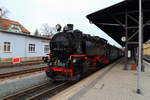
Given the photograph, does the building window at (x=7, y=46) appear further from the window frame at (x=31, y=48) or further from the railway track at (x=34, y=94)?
the railway track at (x=34, y=94)

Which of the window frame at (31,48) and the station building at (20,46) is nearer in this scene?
the station building at (20,46)

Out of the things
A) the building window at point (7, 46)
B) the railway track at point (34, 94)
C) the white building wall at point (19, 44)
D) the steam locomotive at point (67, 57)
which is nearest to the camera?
the railway track at point (34, 94)

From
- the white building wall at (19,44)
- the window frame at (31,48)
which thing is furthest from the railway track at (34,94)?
the window frame at (31,48)

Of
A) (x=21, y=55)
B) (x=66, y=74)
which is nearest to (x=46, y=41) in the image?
(x=21, y=55)

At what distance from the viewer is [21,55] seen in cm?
2081

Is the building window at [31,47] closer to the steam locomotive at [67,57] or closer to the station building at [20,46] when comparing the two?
the station building at [20,46]

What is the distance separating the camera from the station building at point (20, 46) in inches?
712

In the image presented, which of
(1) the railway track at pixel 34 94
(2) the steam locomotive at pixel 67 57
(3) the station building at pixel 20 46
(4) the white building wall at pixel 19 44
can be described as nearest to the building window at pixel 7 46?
(3) the station building at pixel 20 46

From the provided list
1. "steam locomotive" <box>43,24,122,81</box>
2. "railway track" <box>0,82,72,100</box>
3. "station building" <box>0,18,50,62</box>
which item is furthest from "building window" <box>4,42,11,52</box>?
"railway track" <box>0,82,72,100</box>

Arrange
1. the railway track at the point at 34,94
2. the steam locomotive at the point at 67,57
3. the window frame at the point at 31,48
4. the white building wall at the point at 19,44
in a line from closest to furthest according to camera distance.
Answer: the railway track at the point at 34,94 < the steam locomotive at the point at 67,57 < the white building wall at the point at 19,44 < the window frame at the point at 31,48

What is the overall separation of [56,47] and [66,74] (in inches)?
77.5

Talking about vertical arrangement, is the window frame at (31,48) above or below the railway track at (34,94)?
above

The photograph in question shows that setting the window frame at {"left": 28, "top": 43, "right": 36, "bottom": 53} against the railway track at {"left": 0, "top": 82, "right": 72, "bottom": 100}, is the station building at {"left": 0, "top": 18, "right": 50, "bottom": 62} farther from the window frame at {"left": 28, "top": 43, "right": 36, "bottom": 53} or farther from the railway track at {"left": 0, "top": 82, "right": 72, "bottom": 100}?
the railway track at {"left": 0, "top": 82, "right": 72, "bottom": 100}

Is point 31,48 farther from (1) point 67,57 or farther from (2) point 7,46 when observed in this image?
(1) point 67,57
